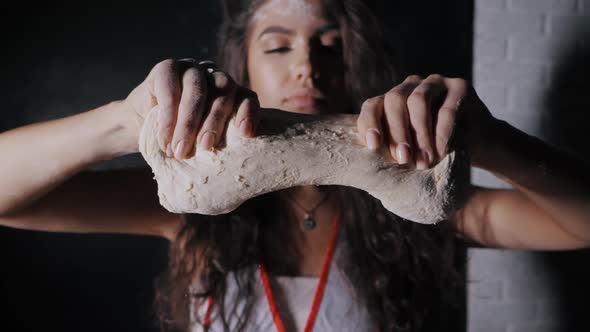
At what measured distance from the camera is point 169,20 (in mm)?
790

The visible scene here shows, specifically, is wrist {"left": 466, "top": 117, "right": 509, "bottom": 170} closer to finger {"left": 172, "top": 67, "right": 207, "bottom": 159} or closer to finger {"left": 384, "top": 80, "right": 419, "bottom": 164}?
finger {"left": 384, "top": 80, "right": 419, "bottom": 164}

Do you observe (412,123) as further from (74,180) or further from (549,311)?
(549,311)

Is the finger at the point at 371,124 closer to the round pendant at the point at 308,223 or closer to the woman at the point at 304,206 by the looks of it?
the woman at the point at 304,206

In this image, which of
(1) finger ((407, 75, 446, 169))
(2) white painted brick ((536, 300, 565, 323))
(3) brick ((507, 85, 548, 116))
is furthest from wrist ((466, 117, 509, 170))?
(2) white painted brick ((536, 300, 565, 323))

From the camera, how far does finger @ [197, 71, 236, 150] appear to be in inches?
13.1

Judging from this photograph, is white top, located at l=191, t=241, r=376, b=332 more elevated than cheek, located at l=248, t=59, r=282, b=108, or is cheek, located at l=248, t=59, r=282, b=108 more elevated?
cheek, located at l=248, t=59, r=282, b=108

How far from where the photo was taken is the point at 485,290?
1016 mm

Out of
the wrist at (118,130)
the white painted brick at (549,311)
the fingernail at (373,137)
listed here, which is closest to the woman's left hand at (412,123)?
the fingernail at (373,137)

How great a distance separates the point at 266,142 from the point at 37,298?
2.90ft

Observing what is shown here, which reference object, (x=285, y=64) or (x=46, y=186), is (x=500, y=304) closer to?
(x=285, y=64)

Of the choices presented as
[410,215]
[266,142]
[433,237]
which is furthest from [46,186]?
[433,237]

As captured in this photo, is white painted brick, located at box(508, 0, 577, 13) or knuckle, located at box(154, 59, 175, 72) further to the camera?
white painted brick, located at box(508, 0, 577, 13)

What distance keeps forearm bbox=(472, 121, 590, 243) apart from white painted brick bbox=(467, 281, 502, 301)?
0.39 meters

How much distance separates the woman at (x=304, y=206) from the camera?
455 mm
